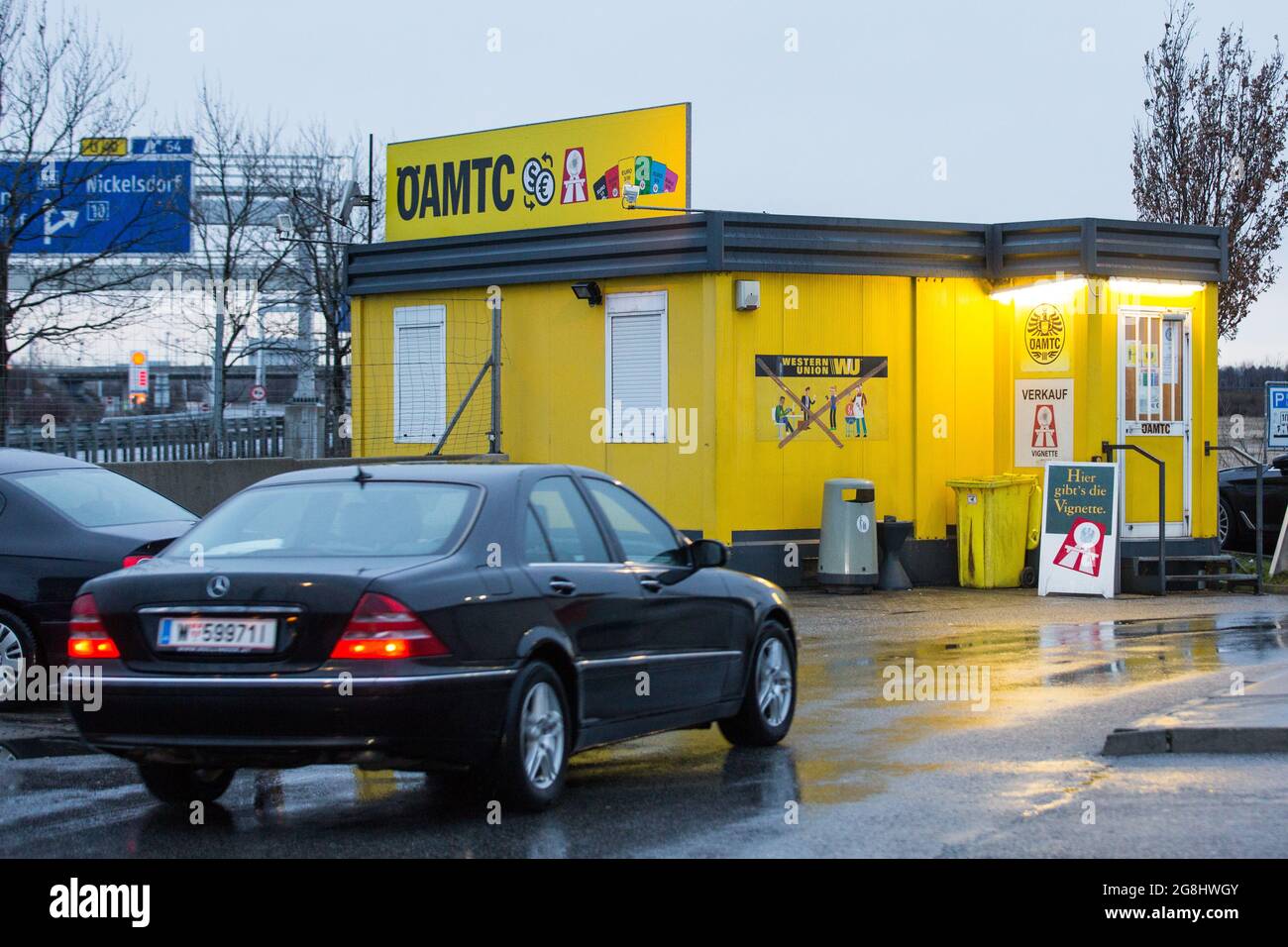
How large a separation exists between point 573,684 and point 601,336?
1279 cm

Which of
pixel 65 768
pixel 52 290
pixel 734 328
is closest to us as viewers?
pixel 65 768

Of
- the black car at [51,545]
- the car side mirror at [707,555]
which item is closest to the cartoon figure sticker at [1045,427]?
the black car at [51,545]

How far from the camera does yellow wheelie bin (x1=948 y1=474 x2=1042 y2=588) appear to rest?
1956cm

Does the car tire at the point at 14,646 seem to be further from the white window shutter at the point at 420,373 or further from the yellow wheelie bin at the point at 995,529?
the yellow wheelie bin at the point at 995,529

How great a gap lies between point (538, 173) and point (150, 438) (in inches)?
→ 258

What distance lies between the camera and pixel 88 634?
7191 millimetres

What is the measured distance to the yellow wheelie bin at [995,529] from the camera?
1956cm

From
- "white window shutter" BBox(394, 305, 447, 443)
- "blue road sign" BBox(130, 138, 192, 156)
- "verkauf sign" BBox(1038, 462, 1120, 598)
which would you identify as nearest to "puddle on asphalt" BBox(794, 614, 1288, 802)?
"verkauf sign" BBox(1038, 462, 1120, 598)

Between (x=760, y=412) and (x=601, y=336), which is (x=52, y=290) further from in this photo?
(x=760, y=412)

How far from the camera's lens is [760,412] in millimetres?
19391

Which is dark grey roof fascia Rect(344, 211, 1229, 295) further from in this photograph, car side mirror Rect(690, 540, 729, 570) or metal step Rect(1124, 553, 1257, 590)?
car side mirror Rect(690, 540, 729, 570)

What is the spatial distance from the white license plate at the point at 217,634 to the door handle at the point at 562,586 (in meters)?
1.31

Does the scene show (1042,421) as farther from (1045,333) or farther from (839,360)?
(839,360)

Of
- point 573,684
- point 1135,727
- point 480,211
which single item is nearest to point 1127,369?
point 480,211
